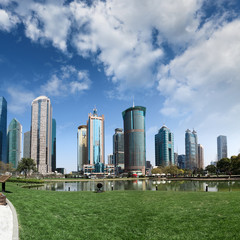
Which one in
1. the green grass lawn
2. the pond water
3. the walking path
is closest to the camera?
the walking path

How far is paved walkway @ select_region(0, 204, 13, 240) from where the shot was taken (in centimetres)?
1042

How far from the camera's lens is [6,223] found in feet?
39.2

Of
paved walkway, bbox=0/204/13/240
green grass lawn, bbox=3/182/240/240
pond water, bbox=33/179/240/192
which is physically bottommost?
pond water, bbox=33/179/240/192

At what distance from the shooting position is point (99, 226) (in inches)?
529

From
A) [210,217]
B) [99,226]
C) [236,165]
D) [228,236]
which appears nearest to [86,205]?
[99,226]

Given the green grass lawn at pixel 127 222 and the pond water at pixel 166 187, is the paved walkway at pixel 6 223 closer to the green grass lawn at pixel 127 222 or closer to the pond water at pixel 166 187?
the green grass lawn at pixel 127 222

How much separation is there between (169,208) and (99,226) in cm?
636

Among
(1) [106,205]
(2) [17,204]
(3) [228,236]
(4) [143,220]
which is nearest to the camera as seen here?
(3) [228,236]

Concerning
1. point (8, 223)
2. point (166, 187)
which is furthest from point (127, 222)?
point (166, 187)

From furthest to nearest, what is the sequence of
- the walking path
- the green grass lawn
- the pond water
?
the pond water
the green grass lawn
the walking path

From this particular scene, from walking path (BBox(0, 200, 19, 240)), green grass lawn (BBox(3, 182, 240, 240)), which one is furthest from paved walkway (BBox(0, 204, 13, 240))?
green grass lawn (BBox(3, 182, 240, 240))

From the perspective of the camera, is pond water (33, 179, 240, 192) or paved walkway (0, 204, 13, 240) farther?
pond water (33, 179, 240, 192)

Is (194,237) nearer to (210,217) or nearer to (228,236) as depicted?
(228,236)

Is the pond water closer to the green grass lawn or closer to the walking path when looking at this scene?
the green grass lawn
